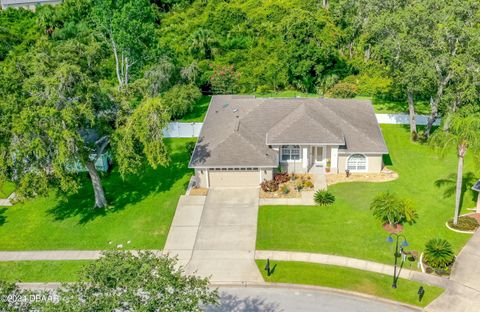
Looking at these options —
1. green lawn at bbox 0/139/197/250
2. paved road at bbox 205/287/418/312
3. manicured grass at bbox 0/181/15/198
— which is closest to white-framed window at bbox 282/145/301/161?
green lawn at bbox 0/139/197/250

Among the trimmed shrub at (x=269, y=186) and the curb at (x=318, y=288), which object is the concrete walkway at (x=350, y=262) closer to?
the curb at (x=318, y=288)

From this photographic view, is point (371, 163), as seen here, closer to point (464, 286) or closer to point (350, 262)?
point (350, 262)

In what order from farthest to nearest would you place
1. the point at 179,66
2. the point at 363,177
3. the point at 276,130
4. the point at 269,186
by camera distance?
the point at 179,66
the point at 276,130
the point at 363,177
the point at 269,186

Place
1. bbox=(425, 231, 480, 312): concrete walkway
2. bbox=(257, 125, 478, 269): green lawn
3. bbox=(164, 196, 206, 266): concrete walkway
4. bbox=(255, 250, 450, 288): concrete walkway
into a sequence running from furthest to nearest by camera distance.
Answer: bbox=(164, 196, 206, 266): concrete walkway < bbox=(257, 125, 478, 269): green lawn < bbox=(255, 250, 450, 288): concrete walkway < bbox=(425, 231, 480, 312): concrete walkway

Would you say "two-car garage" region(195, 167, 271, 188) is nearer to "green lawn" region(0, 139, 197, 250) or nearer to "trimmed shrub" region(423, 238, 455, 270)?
"green lawn" region(0, 139, 197, 250)

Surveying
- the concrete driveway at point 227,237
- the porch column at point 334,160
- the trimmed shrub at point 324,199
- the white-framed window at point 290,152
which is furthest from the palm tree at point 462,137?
the concrete driveway at point 227,237

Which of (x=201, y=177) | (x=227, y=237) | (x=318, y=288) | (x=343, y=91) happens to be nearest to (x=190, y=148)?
(x=201, y=177)

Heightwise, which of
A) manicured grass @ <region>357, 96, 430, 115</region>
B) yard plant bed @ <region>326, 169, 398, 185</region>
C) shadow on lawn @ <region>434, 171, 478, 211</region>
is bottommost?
yard plant bed @ <region>326, 169, 398, 185</region>
